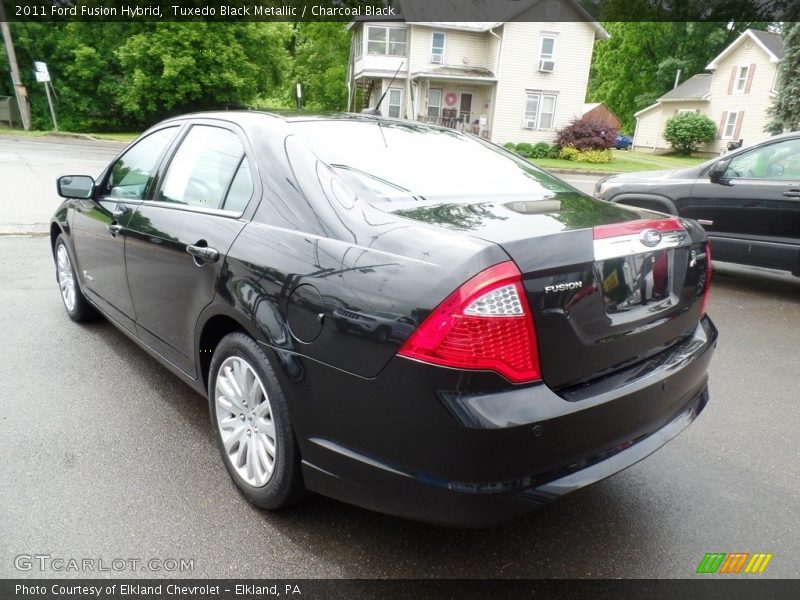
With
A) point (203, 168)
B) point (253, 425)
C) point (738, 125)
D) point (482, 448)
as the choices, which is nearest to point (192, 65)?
point (203, 168)

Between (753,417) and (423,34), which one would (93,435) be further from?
(423,34)

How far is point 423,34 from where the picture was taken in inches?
1257

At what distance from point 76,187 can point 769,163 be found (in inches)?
245

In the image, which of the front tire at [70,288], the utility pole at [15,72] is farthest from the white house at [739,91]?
the front tire at [70,288]

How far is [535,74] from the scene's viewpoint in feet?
99.5

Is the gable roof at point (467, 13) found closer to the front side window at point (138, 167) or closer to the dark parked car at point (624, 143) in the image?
the dark parked car at point (624, 143)

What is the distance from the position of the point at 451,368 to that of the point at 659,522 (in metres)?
1.42

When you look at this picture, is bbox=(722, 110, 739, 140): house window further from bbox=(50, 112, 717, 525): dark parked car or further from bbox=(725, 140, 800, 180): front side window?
bbox=(50, 112, 717, 525): dark parked car

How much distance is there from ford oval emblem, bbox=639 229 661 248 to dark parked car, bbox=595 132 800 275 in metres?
4.38

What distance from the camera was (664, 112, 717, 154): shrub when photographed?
37094mm

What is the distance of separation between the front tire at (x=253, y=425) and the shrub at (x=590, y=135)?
90.6 ft

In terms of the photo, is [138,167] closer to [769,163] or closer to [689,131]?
[769,163]

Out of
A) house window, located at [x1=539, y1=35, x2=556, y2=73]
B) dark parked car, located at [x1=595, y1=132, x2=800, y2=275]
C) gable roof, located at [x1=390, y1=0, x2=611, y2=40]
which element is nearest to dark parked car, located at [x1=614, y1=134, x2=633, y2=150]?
gable roof, located at [x1=390, y1=0, x2=611, y2=40]

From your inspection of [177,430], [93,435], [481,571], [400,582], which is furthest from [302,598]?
[93,435]
